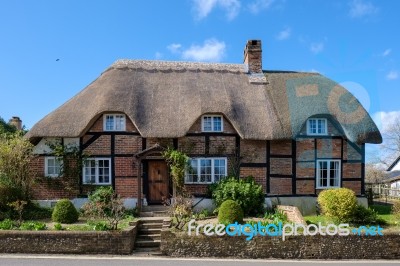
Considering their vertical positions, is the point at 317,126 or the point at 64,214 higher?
the point at 317,126

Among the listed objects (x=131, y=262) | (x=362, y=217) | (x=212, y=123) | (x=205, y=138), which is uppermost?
(x=212, y=123)

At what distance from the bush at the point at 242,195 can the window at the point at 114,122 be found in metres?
4.84

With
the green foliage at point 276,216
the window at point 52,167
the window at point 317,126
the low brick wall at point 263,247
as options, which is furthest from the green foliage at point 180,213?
the window at point 317,126

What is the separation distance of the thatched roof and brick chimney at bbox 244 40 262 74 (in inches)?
29.3

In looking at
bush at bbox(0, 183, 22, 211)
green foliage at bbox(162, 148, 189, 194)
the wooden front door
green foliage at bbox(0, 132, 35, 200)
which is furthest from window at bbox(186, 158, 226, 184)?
bush at bbox(0, 183, 22, 211)

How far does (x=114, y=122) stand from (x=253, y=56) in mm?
8153

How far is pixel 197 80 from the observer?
16.4 meters

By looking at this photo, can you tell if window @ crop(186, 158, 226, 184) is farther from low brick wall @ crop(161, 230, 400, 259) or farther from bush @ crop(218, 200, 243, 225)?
low brick wall @ crop(161, 230, 400, 259)

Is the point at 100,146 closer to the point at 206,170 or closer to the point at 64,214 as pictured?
the point at 64,214

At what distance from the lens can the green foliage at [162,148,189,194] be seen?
13.7 metres

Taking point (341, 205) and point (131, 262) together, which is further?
point (341, 205)

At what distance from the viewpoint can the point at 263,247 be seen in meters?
10.1

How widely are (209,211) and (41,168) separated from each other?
24.2 feet

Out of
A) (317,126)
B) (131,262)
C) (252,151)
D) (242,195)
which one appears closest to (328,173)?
(317,126)
